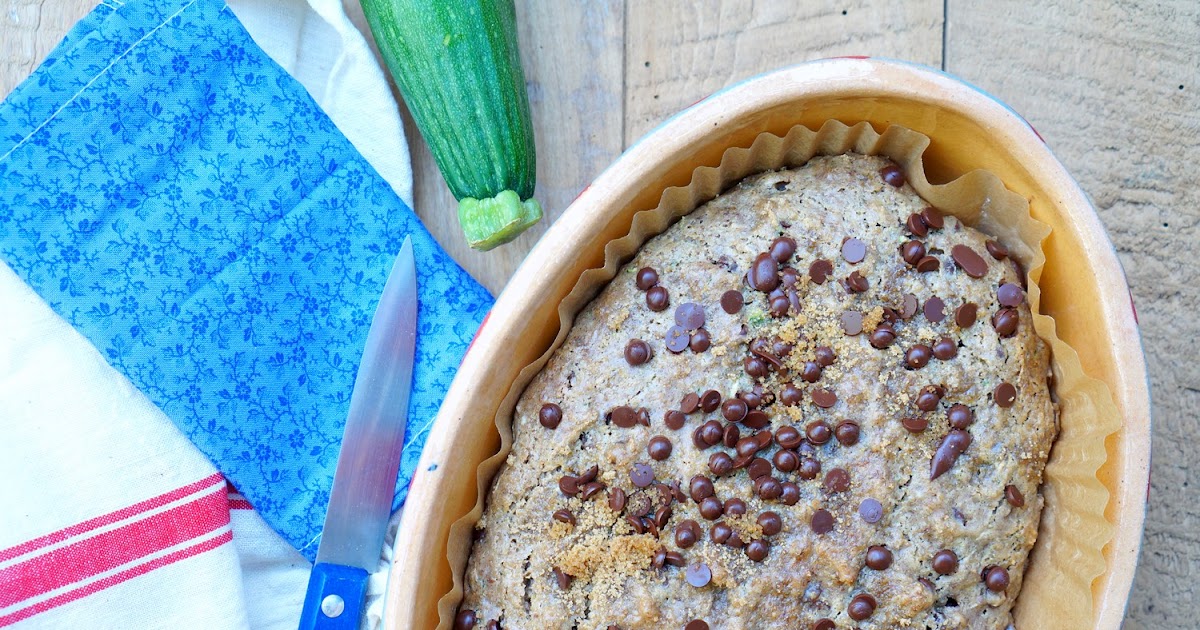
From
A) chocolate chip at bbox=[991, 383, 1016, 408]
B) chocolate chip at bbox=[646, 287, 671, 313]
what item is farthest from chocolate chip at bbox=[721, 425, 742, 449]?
chocolate chip at bbox=[991, 383, 1016, 408]

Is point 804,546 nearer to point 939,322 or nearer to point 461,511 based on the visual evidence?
point 939,322

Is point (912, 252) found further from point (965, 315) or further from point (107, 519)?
point (107, 519)

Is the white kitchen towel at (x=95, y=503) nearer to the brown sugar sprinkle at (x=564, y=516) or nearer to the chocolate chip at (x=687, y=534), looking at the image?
the brown sugar sprinkle at (x=564, y=516)

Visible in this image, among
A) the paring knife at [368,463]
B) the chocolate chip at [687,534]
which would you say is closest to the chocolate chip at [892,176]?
the chocolate chip at [687,534]

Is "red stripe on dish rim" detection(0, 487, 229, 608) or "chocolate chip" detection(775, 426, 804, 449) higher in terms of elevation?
"chocolate chip" detection(775, 426, 804, 449)

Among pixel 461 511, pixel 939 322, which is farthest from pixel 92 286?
pixel 939 322

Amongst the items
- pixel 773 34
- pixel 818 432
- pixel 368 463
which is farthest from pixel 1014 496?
pixel 368 463

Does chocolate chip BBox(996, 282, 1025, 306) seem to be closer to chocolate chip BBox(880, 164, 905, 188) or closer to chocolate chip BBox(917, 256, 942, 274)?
chocolate chip BBox(917, 256, 942, 274)
